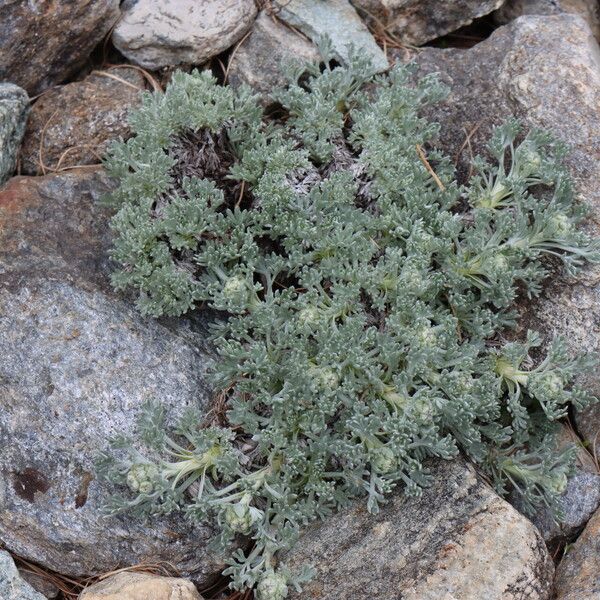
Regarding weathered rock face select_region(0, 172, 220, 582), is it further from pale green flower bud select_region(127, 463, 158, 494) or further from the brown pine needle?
the brown pine needle

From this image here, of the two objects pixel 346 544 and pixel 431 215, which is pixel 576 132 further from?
pixel 346 544

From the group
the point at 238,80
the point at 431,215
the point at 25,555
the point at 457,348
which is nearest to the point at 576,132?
the point at 431,215

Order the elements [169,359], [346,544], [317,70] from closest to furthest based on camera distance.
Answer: [346,544]
[169,359]
[317,70]

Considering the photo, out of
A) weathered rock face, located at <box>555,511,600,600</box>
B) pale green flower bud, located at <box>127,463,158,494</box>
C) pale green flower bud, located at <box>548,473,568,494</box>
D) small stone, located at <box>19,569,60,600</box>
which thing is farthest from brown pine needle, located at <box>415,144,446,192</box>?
small stone, located at <box>19,569,60,600</box>

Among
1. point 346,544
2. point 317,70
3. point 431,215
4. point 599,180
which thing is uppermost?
point 317,70

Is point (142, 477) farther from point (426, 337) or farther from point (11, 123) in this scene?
point (11, 123)

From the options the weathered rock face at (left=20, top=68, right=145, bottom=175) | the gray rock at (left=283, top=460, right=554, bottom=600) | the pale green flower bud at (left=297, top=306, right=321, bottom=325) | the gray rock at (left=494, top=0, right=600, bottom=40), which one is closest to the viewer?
the gray rock at (left=283, top=460, right=554, bottom=600)

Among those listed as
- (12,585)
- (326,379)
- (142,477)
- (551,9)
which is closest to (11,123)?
(142,477)
